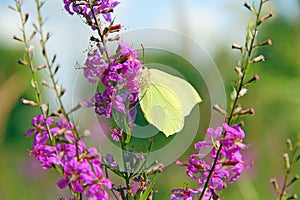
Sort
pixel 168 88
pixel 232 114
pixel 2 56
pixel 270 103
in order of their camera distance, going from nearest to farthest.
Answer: pixel 232 114 → pixel 168 88 → pixel 270 103 → pixel 2 56

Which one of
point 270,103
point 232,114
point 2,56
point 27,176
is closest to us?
point 232,114

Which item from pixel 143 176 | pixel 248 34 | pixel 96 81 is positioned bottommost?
pixel 143 176

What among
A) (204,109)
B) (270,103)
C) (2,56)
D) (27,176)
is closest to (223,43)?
(270,103)

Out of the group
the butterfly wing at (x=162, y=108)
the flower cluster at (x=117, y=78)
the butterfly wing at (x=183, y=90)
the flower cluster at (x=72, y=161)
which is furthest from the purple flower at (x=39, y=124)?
the butterfly wing at (x=183, y=90)

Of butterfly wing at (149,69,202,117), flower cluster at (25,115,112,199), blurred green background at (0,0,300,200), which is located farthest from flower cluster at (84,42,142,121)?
blurred green background at (0,0,300,200)

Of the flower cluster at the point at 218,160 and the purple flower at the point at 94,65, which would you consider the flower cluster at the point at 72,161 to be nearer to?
the purple flower at the point at 94,65

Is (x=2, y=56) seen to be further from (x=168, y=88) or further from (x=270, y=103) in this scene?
(x=168, y=88)
